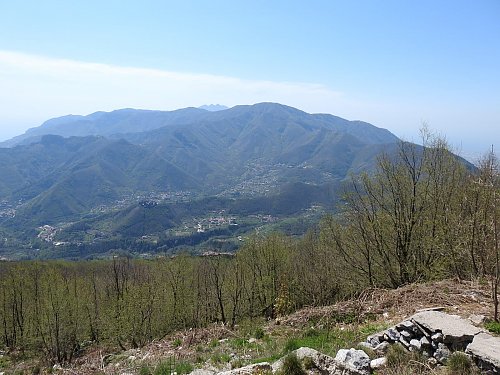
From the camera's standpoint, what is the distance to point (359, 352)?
8.11 m

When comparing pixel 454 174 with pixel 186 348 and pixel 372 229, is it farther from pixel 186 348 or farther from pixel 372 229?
pixel 186 348

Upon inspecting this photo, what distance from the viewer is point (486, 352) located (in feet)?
22.8

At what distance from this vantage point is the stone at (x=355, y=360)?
7637mm

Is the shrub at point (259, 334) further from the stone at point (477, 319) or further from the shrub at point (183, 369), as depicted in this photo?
the stone at point (477, 319)

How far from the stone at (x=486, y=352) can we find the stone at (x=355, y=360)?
76.9 inches

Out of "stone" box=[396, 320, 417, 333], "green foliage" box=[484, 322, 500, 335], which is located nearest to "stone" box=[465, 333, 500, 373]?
"green foliage" box=[484, 322, 500, 335]

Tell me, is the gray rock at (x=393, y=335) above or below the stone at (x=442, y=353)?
below

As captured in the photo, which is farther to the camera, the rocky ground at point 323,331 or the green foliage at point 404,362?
the rocky ground at point 323,331

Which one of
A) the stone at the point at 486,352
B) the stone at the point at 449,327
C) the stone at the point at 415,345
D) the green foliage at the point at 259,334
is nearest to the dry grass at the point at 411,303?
the green foliage at the point at 259,334

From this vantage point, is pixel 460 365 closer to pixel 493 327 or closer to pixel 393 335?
pixel 393 335

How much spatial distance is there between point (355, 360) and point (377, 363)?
1.80ft

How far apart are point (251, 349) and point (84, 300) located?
34351 mm

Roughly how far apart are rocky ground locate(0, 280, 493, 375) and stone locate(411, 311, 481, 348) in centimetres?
22

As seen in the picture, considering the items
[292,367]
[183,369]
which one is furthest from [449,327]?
[183,369]
